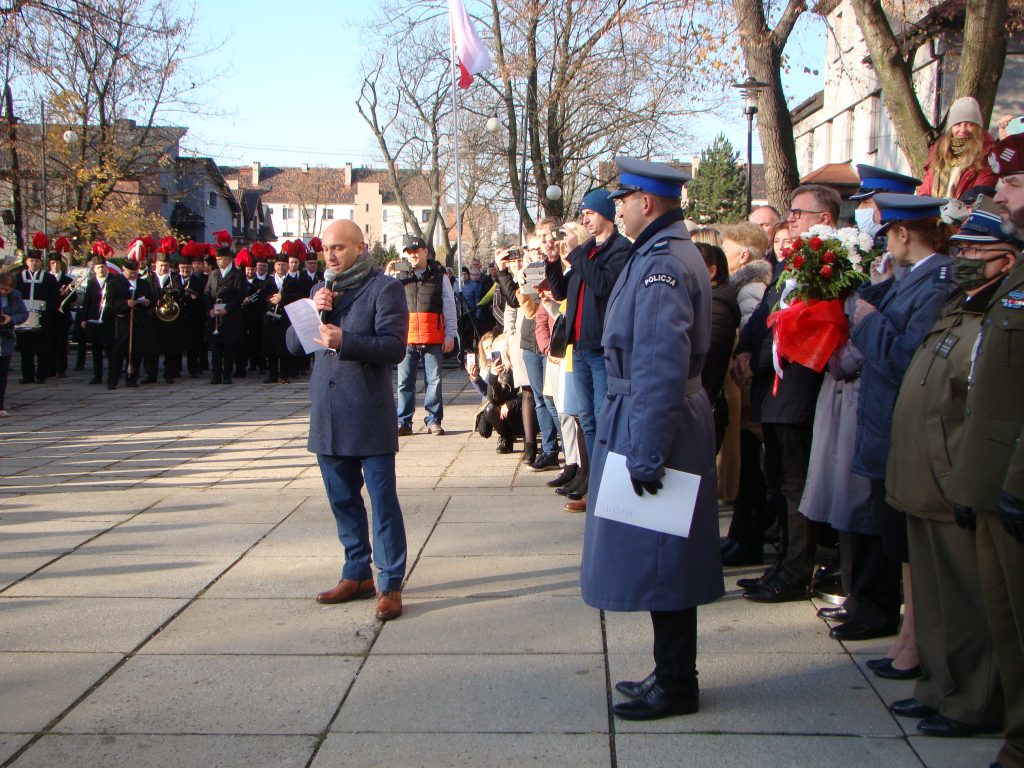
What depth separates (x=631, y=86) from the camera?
28.7 m

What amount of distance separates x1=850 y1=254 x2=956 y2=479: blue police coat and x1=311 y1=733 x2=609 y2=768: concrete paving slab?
1642 millimetres

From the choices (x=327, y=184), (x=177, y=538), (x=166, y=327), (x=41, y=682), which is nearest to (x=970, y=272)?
(x=41, y=682)

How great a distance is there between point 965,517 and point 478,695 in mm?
1909

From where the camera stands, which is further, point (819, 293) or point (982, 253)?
point (819, 293)

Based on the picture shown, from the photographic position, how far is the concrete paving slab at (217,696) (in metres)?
3.88

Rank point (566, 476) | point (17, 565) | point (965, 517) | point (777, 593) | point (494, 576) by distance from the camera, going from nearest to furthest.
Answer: point (965, 517) < point (777, 593) < point (494, 576) < point (17, 565) < point (566, 476)

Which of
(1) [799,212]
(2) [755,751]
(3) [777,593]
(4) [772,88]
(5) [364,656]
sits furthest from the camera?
(4) [772,88]

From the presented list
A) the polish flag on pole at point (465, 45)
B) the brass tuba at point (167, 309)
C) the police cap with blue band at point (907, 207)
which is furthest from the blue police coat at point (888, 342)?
the polish flag on pole at point (465, 45)

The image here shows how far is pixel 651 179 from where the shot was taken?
3.86m

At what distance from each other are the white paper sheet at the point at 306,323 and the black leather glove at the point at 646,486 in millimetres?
1959

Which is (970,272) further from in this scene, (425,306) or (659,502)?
(425,306)

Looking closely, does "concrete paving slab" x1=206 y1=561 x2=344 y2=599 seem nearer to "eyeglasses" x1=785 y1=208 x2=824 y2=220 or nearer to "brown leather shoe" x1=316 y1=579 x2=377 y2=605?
"brown leather shoe" x1=316 y1=579 x2=377 y2=605

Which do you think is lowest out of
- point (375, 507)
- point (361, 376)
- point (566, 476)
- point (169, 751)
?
point (169, 751)

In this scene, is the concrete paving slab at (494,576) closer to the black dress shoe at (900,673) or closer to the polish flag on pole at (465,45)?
the black dress shoe at (900,673)
